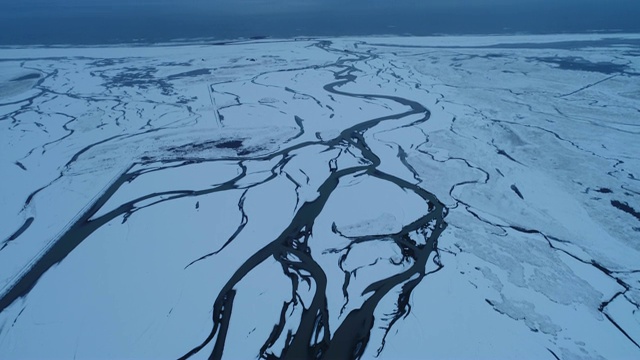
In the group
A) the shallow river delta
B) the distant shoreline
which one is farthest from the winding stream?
the distant shoreline

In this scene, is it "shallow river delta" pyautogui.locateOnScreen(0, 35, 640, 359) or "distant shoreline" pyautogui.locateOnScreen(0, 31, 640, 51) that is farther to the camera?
"distant shoreline" pyautogui.locateOnScreen(0, 31, 640, 51)

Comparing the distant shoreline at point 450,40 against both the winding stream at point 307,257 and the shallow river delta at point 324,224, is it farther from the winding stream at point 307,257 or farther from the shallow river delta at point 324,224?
the winding stream at point 307,257

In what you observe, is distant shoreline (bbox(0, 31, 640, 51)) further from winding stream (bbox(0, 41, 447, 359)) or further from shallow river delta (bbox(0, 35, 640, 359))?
winding stream (bbox(0, 41, 447, 359))

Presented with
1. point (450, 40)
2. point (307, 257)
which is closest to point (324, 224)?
point (307, 257)

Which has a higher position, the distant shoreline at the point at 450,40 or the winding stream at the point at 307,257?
the distant shoreline at the point at 450,40

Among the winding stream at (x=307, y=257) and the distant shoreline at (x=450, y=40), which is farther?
the distant shoreline at (x=450, y=40)

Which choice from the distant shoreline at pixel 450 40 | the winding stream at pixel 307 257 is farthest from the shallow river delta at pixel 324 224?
the distant shoreline at pixel 450 40

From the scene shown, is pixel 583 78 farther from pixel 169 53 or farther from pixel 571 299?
pixel 169 53

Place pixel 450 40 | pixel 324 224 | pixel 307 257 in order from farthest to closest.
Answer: pixel 450 40 < pixel 324 224 < pixel 307 257

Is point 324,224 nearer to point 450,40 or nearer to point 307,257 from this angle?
point 307,257
